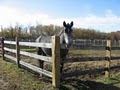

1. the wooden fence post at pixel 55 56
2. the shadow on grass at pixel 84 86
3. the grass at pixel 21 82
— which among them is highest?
the wooden fence post at pixel 55 56

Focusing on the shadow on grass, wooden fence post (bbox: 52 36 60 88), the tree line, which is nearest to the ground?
the shadow on grass

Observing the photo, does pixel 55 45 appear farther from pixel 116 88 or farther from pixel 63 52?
pixel 116 88

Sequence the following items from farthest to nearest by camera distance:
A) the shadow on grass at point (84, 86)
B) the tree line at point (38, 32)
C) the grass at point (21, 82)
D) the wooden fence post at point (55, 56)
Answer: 1. the tree line at point (38, 32)
2. the shadow on grass at point (84, 86)
3. the grass at point (21, 82)
4. the wooden fence post at point (55, 56)

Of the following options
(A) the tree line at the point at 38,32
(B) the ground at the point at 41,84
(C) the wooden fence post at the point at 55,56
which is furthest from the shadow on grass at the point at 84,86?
(A) the tree line at the point at 38,32

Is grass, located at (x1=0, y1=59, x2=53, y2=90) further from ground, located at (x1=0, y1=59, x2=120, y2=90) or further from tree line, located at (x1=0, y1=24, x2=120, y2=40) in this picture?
tree line, located at (x1=0, y1=24, x2=120, y2=40)

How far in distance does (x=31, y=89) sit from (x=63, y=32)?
246cm

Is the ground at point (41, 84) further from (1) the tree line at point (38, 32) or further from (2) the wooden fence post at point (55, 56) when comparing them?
(1) the tree line at point (38, 32)

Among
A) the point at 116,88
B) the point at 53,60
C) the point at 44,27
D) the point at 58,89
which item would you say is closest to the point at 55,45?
the point at 53,60

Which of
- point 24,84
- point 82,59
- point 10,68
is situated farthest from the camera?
point 10,68

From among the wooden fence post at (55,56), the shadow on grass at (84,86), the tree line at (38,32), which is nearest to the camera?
the wooden fence post at (55,56)

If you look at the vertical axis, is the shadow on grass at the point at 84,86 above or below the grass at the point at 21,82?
below

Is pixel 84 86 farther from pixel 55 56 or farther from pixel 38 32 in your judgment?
pixel 38 32

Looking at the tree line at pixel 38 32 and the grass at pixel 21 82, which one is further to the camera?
the tree line at pixel 38 32

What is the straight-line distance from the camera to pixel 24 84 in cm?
724
